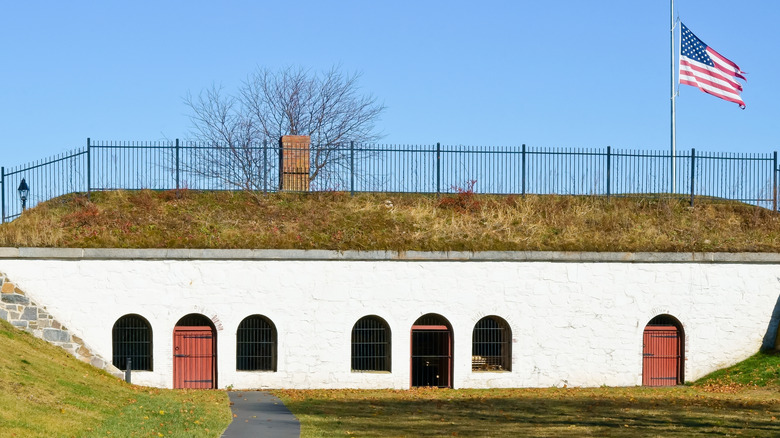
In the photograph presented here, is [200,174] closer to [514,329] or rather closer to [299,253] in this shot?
[299,253]

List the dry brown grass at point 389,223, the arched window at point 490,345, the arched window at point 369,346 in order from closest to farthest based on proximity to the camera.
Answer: the dry brown grass at point 389,223 → the arched window at point 369,346 → the arched window at point 490,345

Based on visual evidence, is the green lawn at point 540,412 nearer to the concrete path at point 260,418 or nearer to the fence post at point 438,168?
the concrete path at point 260,418

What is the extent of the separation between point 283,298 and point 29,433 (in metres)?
11.3

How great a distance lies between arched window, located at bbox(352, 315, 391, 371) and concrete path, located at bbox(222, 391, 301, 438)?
3.32 meters

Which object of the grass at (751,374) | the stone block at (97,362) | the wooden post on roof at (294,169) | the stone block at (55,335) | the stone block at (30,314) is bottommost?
the grass at (751,374)

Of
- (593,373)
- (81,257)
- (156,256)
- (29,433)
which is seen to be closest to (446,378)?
(593,373)

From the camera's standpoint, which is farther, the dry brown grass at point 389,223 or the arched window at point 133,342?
the dry brown grass at point 389,223

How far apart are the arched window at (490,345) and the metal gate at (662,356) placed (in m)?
3.84

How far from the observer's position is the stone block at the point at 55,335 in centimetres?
2284

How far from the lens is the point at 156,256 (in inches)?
928

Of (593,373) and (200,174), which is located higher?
(200,174)

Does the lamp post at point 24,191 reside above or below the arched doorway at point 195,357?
above

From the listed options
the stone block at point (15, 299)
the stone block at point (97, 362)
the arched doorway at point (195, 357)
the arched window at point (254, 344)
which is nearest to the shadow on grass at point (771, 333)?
the arched window at point (254, 344)

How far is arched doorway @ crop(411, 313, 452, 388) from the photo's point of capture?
81.6 feet
